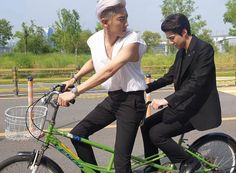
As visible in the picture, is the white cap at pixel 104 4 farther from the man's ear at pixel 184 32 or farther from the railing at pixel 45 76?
the railing at pixel 45 76

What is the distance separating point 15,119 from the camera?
3215 mm

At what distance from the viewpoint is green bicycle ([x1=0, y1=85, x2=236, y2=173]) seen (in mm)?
3388

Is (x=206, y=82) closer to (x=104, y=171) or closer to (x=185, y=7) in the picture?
(x=104, y=171)

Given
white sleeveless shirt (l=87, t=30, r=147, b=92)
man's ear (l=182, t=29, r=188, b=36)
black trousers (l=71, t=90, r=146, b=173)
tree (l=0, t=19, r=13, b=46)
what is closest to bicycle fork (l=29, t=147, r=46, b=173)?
black trousers (l=71, t=90, r=146, b=173)

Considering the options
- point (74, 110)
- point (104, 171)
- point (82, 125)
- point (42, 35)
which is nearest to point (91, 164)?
point (104, 171)

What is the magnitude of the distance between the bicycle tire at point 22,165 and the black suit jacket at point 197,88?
1215 mm

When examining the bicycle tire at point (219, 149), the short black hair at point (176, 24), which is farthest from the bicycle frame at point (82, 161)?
the short black hair at point (176, 24)

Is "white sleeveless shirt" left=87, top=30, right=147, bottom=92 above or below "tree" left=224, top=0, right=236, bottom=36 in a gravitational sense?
below

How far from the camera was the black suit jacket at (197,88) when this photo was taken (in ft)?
11.9

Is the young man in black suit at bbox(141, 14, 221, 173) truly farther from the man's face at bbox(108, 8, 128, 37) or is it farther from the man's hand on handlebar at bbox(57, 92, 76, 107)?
the man's hand on handlebar at bbox(57, 92, 76, 107)

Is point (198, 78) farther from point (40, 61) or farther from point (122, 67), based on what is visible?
point (40, 61)

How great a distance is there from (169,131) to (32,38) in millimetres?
35871

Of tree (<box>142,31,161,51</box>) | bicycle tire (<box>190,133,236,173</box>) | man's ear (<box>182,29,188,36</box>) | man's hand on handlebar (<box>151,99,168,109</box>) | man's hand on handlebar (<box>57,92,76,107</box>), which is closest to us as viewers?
man's hand on handlebar (<box>57,92,76,107</box>)

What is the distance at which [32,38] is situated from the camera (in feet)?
125
